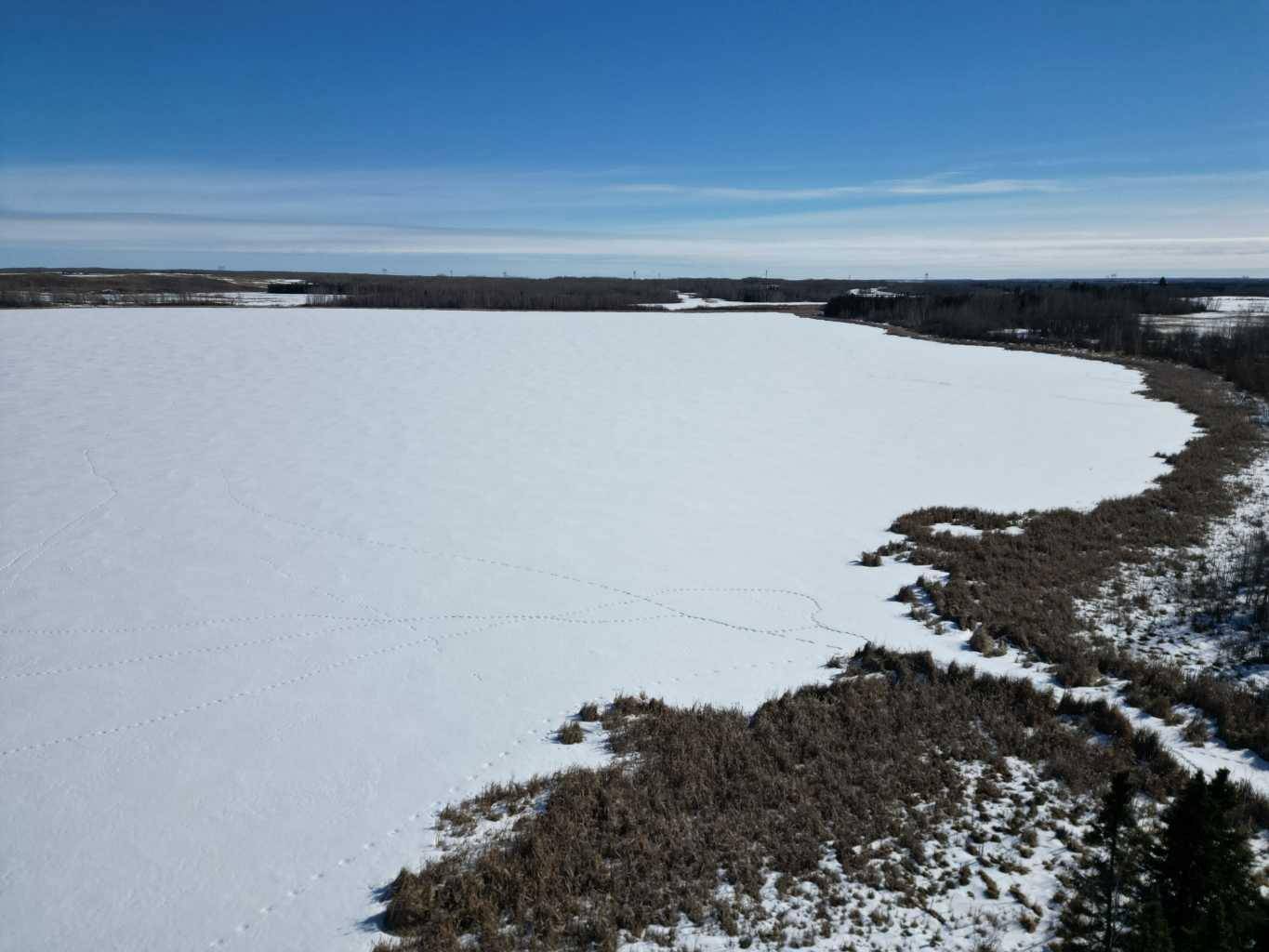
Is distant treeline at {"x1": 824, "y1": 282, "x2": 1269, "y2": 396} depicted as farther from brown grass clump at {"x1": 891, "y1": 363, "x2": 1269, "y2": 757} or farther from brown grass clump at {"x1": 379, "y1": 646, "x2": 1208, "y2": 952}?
brown grass clump at {"x1": 379, "y1": 646, "x2": 1208, "y2": 952}

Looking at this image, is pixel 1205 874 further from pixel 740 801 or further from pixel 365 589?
pixel 365 589

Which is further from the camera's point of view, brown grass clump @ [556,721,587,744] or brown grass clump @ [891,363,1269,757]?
brown grass clump @ [891,363,1269,757]

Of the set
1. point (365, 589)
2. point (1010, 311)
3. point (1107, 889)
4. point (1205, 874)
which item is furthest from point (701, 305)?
point (1205, 874)

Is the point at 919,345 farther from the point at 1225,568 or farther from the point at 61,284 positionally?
the point at 61,284

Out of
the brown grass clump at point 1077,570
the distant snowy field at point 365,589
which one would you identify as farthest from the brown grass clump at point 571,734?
the brown grass clump at point 1077,570

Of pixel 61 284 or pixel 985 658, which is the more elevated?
pixel 61 284

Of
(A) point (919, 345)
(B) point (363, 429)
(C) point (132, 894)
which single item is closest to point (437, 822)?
(C) point (132, 894)

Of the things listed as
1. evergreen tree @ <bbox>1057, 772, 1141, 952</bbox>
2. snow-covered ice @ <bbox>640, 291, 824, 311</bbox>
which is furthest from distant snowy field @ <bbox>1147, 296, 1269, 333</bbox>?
evergreen tree @ <bbox>1057, 772, 1141, 952</bbox>
